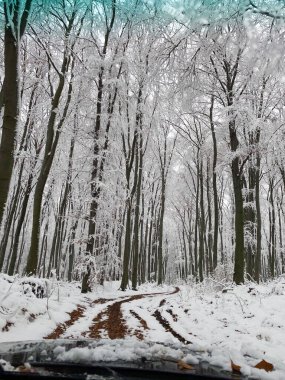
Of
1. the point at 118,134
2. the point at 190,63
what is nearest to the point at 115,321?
the point at 190,63

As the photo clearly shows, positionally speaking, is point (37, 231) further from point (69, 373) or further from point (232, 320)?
point (69, 373)

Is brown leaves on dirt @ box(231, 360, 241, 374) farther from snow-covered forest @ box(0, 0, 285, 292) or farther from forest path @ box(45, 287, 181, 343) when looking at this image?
snow-covered forest @ box(0, 0, 285, 292)

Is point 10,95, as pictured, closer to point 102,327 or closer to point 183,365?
point 102,327

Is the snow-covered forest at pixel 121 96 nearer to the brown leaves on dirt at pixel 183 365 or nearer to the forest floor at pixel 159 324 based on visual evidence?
the forest floor at pixel 159 324

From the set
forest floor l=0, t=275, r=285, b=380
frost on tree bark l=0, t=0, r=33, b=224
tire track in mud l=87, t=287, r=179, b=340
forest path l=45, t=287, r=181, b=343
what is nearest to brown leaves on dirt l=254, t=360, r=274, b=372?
forest floor l=0, t=275, r=285, b=380

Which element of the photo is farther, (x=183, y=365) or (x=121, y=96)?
(x=121, y=96)

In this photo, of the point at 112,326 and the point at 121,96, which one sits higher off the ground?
the point at 121,96

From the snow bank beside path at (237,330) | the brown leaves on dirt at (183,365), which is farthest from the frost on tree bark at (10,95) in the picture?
the brown leaves on dirt at (183,365)

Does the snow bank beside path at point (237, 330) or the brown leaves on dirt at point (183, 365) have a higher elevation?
the brown leaves on dirt at point (183, 365)

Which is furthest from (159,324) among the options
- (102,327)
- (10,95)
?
(10,95)

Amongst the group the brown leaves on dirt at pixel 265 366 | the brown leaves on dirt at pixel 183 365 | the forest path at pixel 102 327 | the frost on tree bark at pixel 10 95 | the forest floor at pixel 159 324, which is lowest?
the forest path at pixel 102 327

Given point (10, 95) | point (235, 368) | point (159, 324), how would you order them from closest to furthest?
point (235, 368) < point (10, 95) < point (159, 324)

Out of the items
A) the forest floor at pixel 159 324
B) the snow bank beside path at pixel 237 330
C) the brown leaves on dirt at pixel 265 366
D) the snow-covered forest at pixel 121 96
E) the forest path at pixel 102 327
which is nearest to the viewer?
the brown leaves on dirt at pixel 265 366

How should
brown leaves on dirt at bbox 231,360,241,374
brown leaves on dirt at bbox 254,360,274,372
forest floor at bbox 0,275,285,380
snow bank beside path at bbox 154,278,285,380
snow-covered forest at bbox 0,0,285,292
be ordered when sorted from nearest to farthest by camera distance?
brown leaves on dirt at bbox 231,360,241,374 → brown leaves on dirt at bbox 254,360,274,372 → snow bank beside path at bbox 154,278,285,380 → forest floor at bbox 0,275,285,380 → snow-covered forest at bbox 0,0,285,292
